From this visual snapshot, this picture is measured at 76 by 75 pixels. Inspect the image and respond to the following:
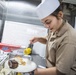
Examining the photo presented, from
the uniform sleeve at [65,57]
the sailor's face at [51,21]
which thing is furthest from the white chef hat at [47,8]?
the uniform sleeve at [65,57]

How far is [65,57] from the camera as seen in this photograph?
122cm

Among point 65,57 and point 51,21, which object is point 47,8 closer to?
point 51,21

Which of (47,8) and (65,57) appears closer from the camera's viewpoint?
(65,57)

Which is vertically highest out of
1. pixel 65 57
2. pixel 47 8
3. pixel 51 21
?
pixel 47 8

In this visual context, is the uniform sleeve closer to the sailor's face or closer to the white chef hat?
the sailor's face

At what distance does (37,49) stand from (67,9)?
0.95 metres

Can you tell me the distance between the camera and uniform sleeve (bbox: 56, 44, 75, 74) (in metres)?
1.21

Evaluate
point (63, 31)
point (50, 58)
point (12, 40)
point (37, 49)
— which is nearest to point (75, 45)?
point (63, 31)

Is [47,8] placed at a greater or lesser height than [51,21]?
greater

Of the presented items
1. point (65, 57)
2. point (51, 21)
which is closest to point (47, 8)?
point (51, 21)

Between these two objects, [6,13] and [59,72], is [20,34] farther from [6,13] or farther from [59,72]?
[59,72]

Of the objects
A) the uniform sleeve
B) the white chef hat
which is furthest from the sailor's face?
the uniform sleeve

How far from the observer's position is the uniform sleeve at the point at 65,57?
1.21 metres

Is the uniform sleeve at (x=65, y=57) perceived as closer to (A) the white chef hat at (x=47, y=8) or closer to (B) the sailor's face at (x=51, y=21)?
(B) the sailor's face at (x=51, y=21)
